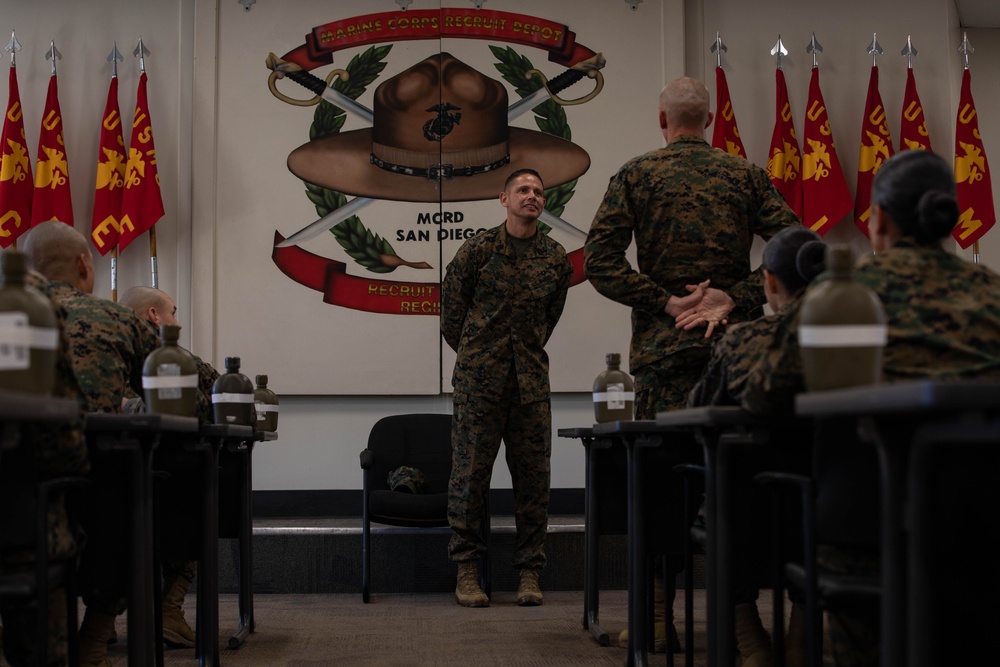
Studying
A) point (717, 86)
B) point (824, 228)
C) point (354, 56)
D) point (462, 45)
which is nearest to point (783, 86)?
point (717, 86)

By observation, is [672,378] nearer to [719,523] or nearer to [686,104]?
[686,104]

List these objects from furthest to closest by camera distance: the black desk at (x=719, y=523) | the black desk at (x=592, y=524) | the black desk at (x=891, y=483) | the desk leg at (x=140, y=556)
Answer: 1. the black desk at (x=592, y=524)
2. the desk leg at (x=140, y=556)
3. the black desk at (x=719, y=523)
4. the black desk at (x=891, y=483)

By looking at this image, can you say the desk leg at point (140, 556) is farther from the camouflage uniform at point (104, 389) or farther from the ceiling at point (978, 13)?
the ceiling at point (978, 13)

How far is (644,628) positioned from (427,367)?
3.54 meters

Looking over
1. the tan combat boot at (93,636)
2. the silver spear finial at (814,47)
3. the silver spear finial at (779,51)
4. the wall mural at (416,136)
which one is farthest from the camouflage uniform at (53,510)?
the silver spear finial at (814,47)

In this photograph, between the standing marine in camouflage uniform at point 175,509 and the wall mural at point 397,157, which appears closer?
the standing marine in camouflage uniform at point 175,509

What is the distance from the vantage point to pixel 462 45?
6.57 m

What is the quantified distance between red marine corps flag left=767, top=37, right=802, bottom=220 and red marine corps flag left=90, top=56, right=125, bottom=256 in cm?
387

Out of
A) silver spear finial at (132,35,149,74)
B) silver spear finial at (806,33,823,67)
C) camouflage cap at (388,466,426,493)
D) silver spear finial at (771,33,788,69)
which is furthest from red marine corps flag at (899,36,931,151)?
silver spear finial at (132,35,149,74)

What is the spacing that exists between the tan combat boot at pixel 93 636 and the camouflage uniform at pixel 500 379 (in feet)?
6.80

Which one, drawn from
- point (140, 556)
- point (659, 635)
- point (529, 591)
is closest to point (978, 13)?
point (529, 591)

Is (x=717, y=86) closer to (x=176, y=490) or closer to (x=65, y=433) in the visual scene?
(x=176, y=490)

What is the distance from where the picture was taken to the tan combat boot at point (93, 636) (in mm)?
2828

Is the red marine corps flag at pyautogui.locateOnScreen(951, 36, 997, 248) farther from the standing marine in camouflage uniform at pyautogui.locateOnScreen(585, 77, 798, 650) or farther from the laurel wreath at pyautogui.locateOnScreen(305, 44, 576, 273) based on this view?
the standing marine in camouflage uniform at pyautogui.locateOnScreen(585, 77, 798, 650)
